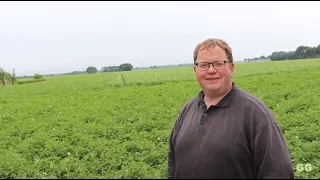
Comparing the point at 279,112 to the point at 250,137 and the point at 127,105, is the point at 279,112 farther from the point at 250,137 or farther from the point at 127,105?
the point at 250,137

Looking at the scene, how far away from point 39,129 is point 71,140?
8.62 feet

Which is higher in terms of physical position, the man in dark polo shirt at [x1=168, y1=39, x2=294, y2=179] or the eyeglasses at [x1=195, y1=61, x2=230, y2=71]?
the eyeglasses at [x1=195, y1=61, x2=230, y2=71]

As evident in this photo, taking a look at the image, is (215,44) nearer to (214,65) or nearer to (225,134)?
(214,65)

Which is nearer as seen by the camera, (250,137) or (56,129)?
(250,137)

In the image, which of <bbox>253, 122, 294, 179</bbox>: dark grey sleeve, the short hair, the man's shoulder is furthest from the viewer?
the short hair

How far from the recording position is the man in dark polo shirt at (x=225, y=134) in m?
2.70

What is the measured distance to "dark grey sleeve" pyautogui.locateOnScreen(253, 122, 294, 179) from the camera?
8.63 feet

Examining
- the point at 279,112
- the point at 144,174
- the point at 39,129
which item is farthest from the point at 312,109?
the point at 39,129

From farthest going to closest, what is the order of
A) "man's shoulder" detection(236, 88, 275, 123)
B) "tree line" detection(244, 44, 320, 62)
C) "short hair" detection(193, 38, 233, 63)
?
1. "tree line" detection(244, 44, 320, 62)
2. "short hair" detection(193, 38, 233, 63)
3. "man's shoulder" detection(236, 88, 275, 123)

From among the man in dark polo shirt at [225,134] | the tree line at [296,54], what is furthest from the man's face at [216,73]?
the tree line at [296,54]

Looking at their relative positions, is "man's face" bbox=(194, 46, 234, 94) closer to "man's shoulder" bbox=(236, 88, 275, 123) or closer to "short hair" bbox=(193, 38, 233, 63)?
"short hair" bbox=(193, 38, 233, 63)

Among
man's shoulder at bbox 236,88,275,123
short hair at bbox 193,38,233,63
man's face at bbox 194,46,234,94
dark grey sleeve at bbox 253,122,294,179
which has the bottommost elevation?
dark grey sleeve at bbox 253,122,294,179

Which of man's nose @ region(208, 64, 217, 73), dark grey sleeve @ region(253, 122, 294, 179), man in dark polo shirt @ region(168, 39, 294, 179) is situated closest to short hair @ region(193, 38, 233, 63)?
man in dark polo shirt @ region(168, 39, 294, 179)

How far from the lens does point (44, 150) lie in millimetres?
8781
